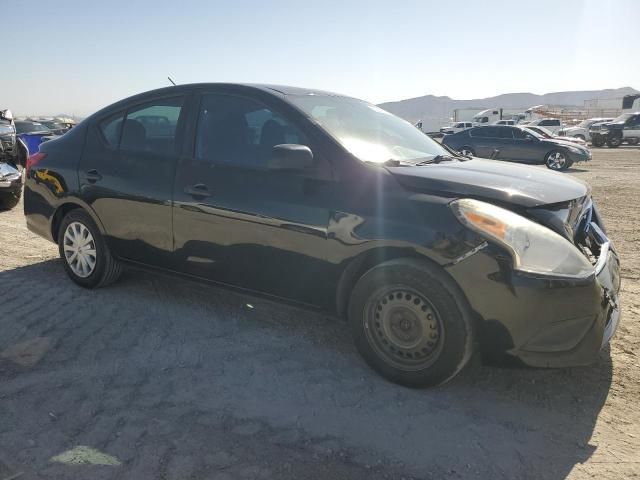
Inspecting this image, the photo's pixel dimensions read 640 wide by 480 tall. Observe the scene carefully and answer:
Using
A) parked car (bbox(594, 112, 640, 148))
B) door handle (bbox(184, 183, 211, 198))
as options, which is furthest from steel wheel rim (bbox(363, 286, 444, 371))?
parked car (bbox(594, 112, 640, 148))

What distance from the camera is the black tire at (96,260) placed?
4.32 meters

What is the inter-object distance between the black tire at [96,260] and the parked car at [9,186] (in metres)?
4.37

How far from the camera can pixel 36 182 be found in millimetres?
4715

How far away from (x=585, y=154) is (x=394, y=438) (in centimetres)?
1593

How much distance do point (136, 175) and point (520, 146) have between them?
15.2 metres

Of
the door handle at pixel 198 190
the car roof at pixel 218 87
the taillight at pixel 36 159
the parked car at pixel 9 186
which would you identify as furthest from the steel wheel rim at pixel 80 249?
the parked car at pixel 9 186

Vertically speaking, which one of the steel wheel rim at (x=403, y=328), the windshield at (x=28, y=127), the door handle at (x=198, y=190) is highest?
the windshield at (x=28, y=127)

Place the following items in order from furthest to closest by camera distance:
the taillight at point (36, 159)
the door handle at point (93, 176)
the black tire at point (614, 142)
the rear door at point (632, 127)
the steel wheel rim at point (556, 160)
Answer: the black tire at point (614, 142) → the rear door at point (632, 127) → the steel wheel rim at point (556, 160) → the taillight at point (36, 159) → the door handle at point (93, 176)

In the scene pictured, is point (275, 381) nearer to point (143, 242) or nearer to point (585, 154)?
point (143, 242)

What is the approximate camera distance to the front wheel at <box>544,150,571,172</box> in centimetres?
1611

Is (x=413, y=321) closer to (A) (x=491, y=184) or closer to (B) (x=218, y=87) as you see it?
(A) (x=491, y=184)

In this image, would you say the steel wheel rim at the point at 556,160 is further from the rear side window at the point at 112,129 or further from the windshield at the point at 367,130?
the rear side window at the point at 112,129

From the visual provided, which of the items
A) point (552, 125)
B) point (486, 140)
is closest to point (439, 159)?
point (486, 140)

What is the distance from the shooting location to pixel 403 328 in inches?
114
